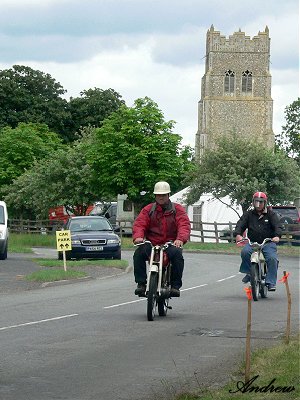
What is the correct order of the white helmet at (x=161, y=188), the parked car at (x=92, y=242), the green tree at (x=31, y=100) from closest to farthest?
the white helmet at (x=161, y=188), the parked car at (x=92, y=242), the green tree at (x=31, y=100)

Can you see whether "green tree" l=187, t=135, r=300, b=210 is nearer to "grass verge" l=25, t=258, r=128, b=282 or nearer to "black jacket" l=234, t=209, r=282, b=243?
"grass verge" l=25, t=258, r=128, b=282

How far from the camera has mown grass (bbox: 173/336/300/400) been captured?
8.66 meters

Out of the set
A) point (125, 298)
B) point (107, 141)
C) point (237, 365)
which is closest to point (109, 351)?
point (237, 365)

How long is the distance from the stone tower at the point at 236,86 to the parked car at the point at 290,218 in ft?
282

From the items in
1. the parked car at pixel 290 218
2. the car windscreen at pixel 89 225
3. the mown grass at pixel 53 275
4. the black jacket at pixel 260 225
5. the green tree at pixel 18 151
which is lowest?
the mown grass at pixel 53 275

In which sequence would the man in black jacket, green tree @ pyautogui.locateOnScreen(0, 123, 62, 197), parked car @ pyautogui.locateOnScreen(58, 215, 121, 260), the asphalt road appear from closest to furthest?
the asphalt road, the man in black jacket, parked car @ pyautogui.locateOnScreen(58, 215, 121, 260), green tree @ pyautogui.locateOnScreen(0, 123, 62, 197)

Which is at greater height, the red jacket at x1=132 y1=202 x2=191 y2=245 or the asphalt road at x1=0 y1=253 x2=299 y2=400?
the red jacket at x1=132 y1=202 x2=191 y2=245

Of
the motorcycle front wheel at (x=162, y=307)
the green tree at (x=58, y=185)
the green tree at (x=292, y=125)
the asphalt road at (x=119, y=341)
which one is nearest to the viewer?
the asphalt road at (x=119, y=341)

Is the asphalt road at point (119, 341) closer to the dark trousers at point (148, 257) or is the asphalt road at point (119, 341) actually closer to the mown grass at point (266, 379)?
the mown grass at point (266, 379)

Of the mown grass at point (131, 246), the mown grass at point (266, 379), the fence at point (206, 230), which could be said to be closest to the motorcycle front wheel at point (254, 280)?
the mown grass at point (266, 379)

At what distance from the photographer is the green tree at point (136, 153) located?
2487 inches

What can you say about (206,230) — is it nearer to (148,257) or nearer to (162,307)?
(162,307)

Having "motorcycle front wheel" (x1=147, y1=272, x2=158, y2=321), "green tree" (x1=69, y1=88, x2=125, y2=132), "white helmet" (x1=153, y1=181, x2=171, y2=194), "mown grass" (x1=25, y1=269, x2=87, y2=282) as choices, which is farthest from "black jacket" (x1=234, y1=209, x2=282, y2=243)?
"green tree" (x1=69, y1=88, x2=125, y2=132)

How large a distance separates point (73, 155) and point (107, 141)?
24.2ft
